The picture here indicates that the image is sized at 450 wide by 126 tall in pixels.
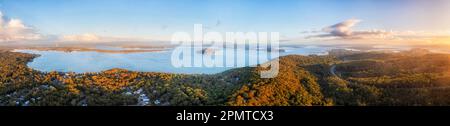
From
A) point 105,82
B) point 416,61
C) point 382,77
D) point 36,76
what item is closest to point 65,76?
point 36,76

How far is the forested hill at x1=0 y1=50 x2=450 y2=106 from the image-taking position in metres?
6.49

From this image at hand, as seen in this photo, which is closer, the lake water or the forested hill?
the forested hill

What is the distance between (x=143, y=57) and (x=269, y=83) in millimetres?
7803

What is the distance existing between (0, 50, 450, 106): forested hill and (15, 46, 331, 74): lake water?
2.72 feet

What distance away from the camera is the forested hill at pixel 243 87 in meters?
6.49

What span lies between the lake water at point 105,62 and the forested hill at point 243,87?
0.83 meters

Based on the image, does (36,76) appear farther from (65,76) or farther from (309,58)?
(309,58)

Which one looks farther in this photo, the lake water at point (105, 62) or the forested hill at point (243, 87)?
the lake water at point (105, 62)

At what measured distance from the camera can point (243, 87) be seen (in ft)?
23.0

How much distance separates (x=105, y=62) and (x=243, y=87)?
7216 millimetres

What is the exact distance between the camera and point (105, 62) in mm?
12195

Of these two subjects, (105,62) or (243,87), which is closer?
(243,87)
